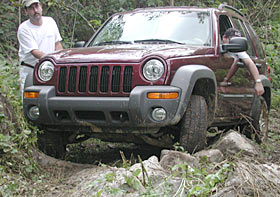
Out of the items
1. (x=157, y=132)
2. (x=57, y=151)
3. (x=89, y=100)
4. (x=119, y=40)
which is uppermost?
(x=119, y=40)

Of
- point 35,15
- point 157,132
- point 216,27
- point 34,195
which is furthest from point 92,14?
point 34,195

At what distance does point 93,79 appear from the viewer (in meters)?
4.72

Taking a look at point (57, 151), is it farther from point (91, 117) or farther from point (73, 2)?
point (73, 2)

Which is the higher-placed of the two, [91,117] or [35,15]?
[35,15]

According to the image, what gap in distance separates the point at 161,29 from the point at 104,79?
51.0 inches

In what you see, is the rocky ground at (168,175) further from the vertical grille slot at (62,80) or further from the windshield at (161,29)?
the windshield at (161,29)

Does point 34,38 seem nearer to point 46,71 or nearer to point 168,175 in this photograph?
point 46,71

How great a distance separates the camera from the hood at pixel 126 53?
15.3ft

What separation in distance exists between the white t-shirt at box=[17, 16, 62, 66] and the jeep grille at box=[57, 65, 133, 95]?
1.30 metres

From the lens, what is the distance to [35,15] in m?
6.12

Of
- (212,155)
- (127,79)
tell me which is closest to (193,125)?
(212,155)

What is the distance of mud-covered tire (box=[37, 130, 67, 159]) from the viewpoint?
521cm

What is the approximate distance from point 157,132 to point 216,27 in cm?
162

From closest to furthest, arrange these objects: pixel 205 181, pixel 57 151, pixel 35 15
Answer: pixel 205 181, pixel 57 151, pixel 35 15
